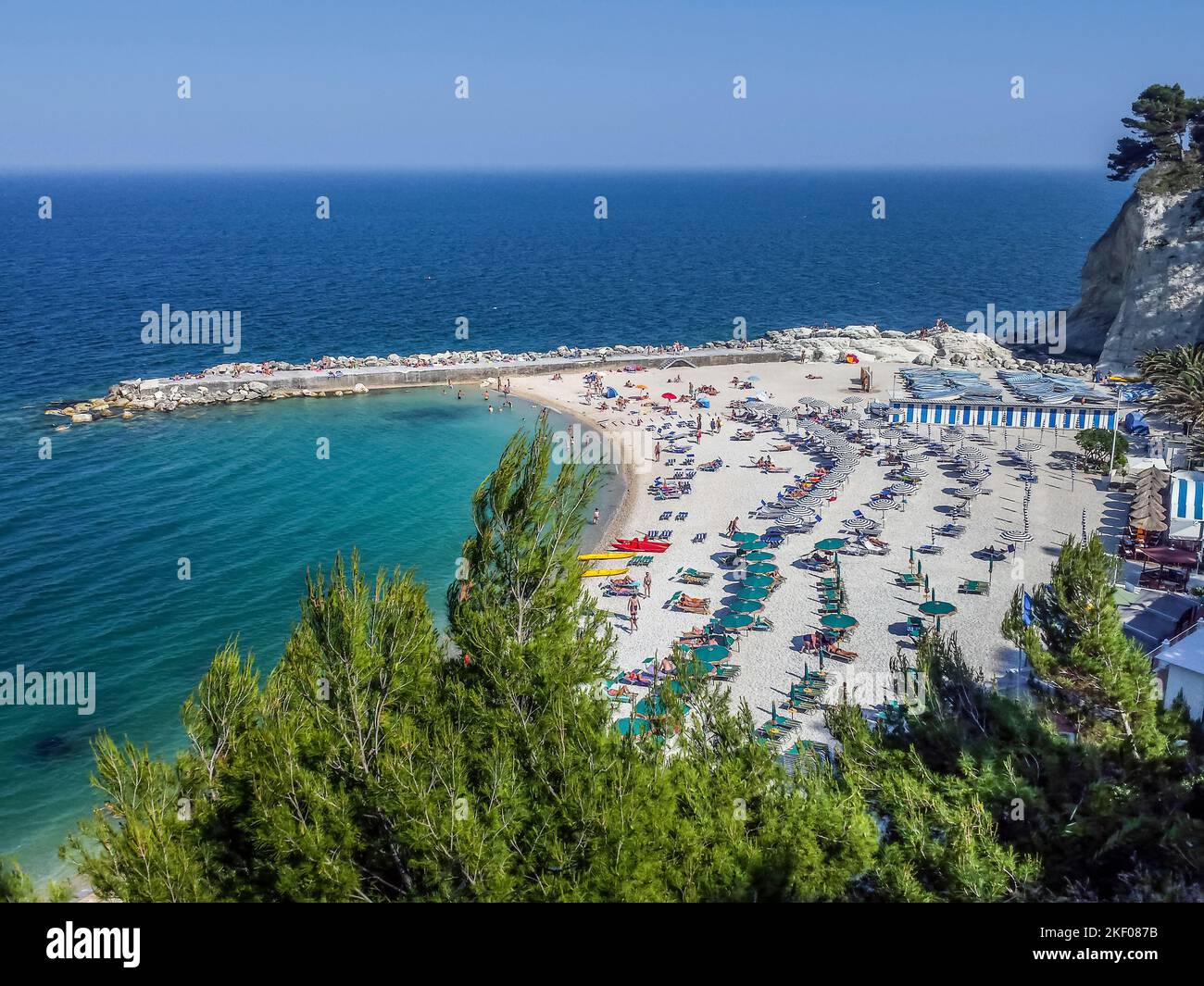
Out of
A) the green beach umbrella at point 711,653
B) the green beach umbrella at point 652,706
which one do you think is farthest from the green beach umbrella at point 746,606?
the green beach umbrella at point 652,706

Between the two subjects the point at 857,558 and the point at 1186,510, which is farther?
the point at 857,558

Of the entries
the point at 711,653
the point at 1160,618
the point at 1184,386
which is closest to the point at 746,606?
the point at 711,653

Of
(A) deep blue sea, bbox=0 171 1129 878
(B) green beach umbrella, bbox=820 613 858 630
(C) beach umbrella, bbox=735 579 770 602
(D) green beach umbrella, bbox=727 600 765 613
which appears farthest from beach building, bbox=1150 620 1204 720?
(A) deep blue sea, bbox=0 171 1129 878

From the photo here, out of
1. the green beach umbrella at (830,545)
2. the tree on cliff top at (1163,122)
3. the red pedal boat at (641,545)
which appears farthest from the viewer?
the tree on cliff top at (1163,122)

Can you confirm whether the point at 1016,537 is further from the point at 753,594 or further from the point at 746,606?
the point at 746,606

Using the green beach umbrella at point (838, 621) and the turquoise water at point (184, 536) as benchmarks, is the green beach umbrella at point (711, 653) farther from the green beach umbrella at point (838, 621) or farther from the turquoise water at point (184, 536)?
the turquoise water at point (184, 536)

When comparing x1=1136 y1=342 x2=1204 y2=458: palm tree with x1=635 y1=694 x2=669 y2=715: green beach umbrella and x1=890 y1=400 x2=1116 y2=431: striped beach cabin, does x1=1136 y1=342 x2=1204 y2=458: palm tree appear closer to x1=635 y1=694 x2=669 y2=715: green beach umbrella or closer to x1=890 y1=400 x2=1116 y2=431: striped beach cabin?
x1=890 y1=400 x2=1116 y2=431: striped beach cabin
